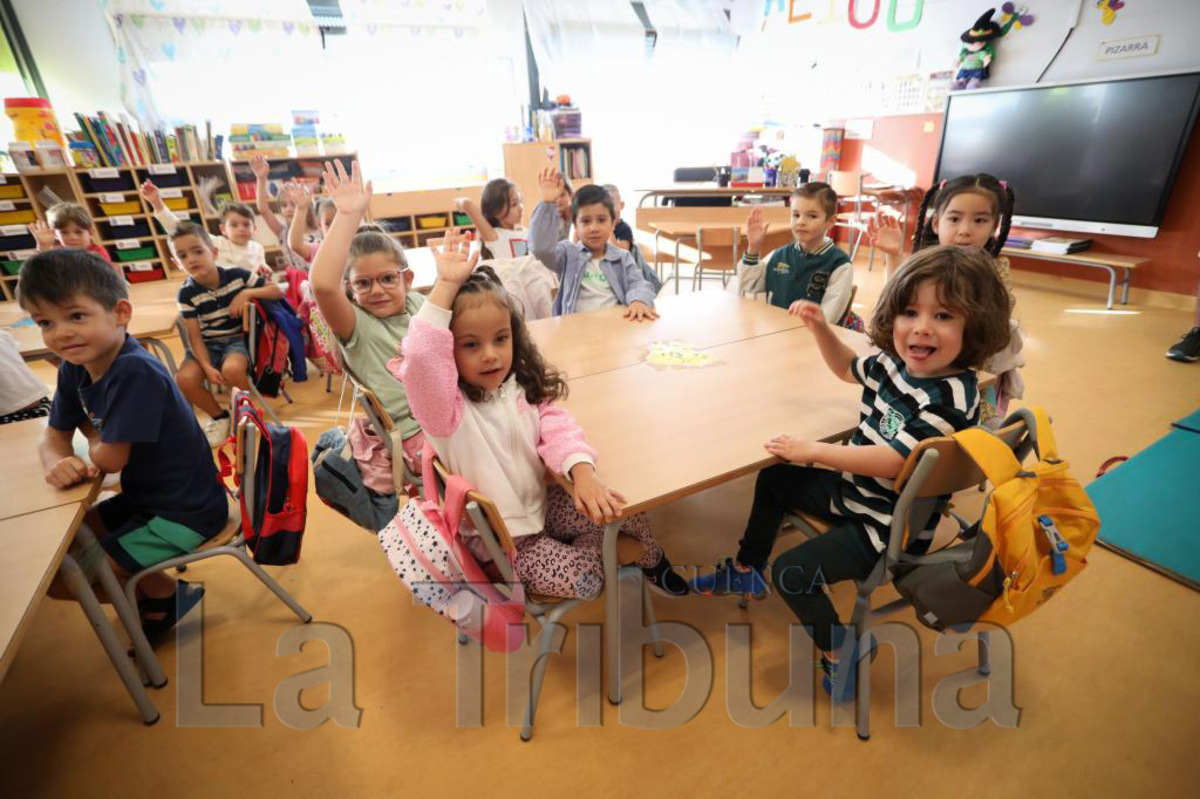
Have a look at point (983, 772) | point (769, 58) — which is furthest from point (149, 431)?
point (769, 58)

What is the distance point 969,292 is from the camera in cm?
117

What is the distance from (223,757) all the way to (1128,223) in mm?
5992

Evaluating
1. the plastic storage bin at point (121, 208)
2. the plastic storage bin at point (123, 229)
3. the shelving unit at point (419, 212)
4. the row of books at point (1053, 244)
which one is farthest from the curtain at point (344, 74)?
the row of books at point (1053, 244)

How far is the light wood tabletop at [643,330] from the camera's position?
1809 mm

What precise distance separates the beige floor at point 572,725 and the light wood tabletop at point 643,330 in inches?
16.2

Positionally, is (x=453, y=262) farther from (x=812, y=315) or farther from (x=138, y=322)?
(x=138, y=322)

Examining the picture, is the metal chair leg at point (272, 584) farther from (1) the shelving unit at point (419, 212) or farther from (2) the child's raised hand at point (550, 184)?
(1) the shelving unit at point (419, 212)

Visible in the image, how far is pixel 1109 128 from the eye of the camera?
13.5 feet

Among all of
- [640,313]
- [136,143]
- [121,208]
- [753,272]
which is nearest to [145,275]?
[121,208]

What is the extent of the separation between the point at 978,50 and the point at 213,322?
19.9ft

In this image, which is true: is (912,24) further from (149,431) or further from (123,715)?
(123,715)

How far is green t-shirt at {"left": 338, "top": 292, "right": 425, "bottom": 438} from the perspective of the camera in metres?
1.74

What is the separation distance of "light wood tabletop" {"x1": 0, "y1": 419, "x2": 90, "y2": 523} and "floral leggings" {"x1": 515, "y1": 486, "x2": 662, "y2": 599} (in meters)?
0.97

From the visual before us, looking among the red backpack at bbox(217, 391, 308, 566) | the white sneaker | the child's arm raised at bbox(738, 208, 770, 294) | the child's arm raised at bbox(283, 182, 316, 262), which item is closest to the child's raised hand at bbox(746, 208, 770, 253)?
the child's arm raised at bbox(738, 208, 770, 294)
